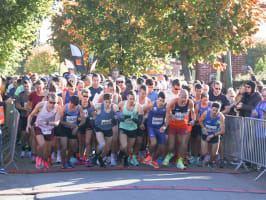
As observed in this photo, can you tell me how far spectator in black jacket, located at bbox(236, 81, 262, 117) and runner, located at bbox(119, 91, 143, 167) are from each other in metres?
2.49

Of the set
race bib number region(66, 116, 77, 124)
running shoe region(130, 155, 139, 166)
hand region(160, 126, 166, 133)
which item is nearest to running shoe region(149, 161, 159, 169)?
running shoe region(130, 155, 139, 166)

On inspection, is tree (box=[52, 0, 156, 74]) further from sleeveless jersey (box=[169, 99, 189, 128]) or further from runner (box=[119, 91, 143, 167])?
runner (box=[119, 91, 143, 167])

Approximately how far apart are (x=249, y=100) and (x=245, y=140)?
3.54 ft

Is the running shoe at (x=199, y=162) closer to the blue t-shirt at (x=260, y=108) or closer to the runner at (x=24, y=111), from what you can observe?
the blue t-shirt at (x=260, y=108)

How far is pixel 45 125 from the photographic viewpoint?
10141 mm

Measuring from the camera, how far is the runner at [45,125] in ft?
33.2

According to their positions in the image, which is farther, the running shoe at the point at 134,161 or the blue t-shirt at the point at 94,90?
the blue t-shirt at the point at 94,90

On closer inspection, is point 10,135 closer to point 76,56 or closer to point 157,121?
point 157,121

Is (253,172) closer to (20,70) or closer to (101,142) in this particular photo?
(101,142)

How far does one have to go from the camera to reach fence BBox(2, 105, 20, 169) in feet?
33.1

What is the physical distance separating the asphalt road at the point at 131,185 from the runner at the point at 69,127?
0.66m

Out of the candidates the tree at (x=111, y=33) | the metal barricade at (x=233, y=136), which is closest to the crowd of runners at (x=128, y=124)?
the metal barricade at (x=233, y=136)

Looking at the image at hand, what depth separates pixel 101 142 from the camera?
1040cm

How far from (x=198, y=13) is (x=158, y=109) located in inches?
315
